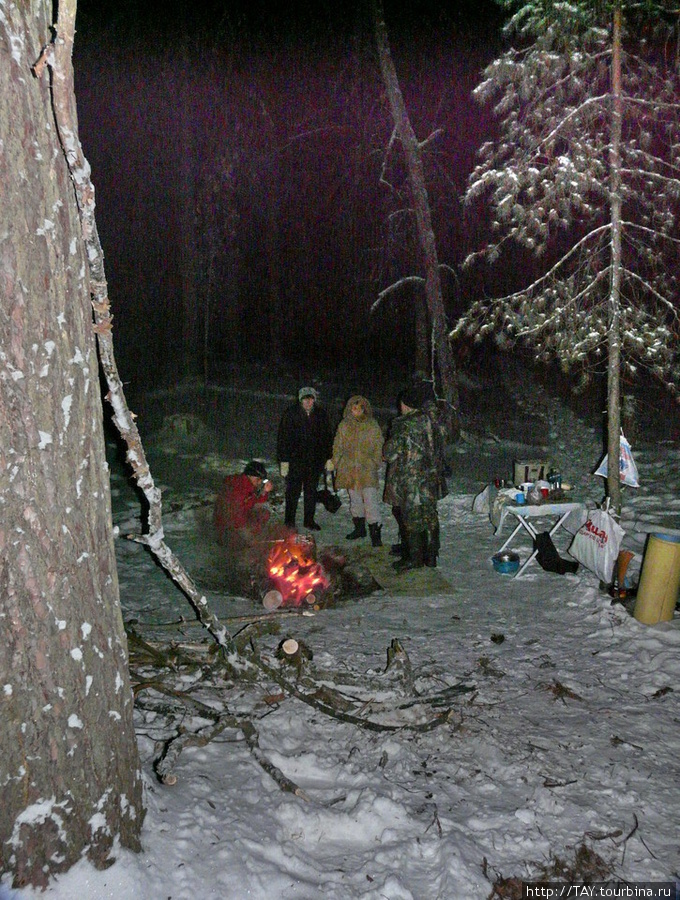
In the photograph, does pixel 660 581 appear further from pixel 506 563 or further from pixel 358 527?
pixel 358 527

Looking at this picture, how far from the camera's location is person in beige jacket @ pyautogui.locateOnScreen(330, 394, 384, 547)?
26.4ft

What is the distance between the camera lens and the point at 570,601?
650 centimetres

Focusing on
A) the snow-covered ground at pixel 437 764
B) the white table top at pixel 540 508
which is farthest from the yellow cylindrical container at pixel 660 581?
the white table top at pixel 540 508

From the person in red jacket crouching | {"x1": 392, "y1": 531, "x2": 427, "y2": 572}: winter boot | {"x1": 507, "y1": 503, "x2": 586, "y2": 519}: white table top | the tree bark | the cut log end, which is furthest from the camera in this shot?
the tree bark

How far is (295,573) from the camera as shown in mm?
7098

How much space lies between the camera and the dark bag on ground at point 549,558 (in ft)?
23.4

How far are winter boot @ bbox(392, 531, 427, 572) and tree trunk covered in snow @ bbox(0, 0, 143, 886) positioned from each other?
15.8ft

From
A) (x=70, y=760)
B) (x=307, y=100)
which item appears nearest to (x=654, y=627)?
(x=70, y=760)

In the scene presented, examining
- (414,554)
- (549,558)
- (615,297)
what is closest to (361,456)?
(414,554)

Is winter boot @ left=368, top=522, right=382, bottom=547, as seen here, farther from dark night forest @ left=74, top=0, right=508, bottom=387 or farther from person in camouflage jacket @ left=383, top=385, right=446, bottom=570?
dark night forest @ left=74, top=0, right=508, bottom=387

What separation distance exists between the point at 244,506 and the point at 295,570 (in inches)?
70.4

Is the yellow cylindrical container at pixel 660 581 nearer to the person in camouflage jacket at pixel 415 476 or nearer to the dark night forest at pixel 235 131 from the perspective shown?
the person in camouflage jacket at pixel 415 476

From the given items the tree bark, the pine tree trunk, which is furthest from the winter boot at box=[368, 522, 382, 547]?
the tree bark

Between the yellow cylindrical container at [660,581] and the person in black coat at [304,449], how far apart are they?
A: 4.05m
